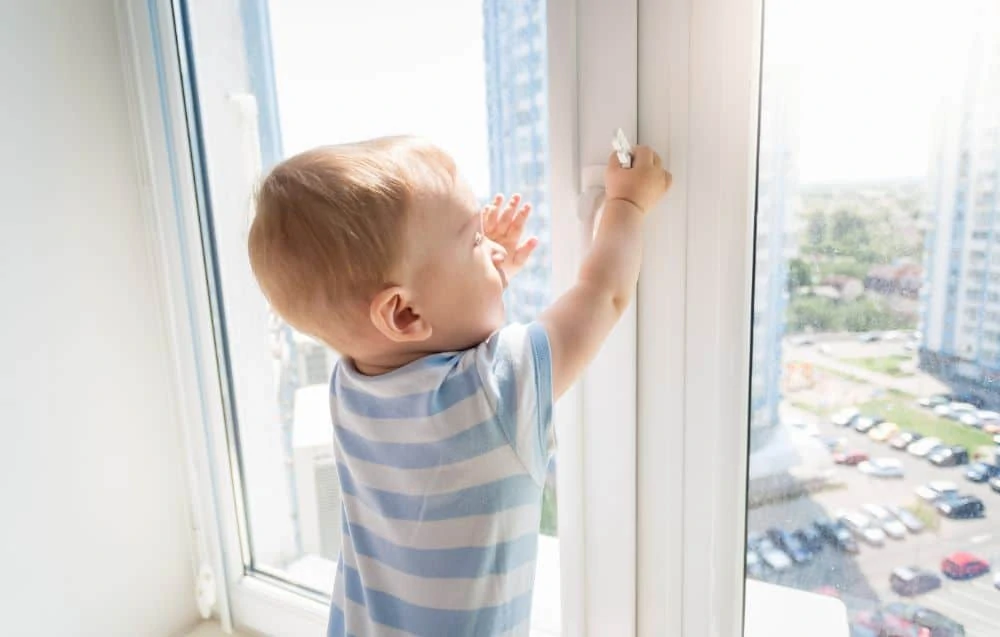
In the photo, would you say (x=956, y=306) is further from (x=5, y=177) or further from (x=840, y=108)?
(x=5, y=177)

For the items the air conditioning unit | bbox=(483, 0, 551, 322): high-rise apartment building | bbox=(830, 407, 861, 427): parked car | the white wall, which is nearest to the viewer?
bbox=(830, 407, 861, 427): parked car

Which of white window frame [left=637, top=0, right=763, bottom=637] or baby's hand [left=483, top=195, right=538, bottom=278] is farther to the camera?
baby's hand [left=483, top=195, right=538, bottom=278]

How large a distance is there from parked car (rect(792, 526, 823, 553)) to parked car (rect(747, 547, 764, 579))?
0.17 feet

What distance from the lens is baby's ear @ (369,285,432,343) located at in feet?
1.92

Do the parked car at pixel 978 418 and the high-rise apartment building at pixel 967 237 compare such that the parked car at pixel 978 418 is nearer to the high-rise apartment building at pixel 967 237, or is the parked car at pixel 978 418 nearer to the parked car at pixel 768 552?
the high-rise apartment building at pixel 967 237

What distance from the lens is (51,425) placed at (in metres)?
1.00

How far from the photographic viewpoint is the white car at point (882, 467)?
64cm

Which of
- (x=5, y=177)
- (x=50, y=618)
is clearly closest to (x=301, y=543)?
(x=50, y=618)

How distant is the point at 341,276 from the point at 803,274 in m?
0.45

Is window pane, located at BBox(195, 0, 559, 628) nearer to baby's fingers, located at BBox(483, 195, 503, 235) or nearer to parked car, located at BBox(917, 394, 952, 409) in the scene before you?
baby's fingers, located at BBox(483, 195, 503, 235)

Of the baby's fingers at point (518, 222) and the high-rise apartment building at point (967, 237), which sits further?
the baby's fingers at point (518, 222)

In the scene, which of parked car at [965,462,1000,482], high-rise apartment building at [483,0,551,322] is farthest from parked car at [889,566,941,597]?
high-rise apartment building at [483,0,551,322]

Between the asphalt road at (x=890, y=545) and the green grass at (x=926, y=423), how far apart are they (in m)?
0.03

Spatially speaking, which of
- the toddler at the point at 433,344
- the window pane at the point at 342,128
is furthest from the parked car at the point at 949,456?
the window pane at the point at 342,128
